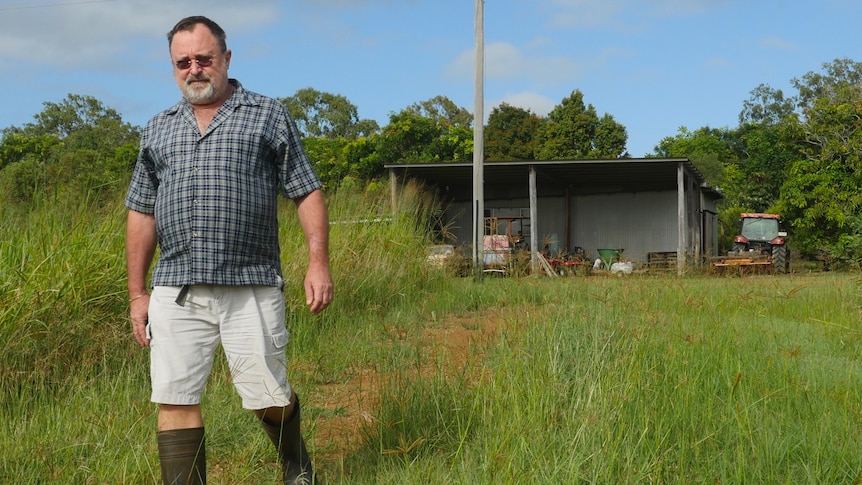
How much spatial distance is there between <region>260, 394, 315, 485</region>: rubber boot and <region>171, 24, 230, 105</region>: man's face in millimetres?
1131

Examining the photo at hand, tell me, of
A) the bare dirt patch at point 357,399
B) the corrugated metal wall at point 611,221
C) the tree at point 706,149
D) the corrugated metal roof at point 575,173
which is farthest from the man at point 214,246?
the tree at point 706,149

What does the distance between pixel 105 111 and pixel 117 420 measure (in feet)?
200

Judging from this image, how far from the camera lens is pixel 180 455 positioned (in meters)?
2.73

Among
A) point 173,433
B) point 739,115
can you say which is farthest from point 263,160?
point 739,115

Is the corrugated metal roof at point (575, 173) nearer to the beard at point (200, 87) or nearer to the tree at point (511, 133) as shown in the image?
the beard at point (200, 87)

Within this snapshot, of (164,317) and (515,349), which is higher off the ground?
(164,317)

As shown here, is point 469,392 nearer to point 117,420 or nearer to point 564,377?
point 564,377

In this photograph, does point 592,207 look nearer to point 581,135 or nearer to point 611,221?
point 611,221

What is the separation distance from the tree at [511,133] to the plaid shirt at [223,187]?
133ft

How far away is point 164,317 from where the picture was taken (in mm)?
2734

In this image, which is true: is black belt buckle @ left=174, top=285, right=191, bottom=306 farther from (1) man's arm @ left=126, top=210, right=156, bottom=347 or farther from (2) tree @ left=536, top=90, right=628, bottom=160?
(2) tree @ left=536, top=90, right=628, bottom=160

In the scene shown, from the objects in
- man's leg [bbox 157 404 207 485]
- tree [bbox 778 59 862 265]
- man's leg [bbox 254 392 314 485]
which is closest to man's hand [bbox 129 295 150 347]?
man's leg [bbox 157 404 207 485]

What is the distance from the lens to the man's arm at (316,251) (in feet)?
9.21

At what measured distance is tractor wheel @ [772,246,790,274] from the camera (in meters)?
21.2
